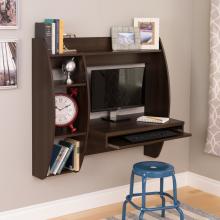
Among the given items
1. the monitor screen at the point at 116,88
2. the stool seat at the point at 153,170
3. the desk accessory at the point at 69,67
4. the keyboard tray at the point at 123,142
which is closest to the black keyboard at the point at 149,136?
the keyboard tray at the point at 123,142

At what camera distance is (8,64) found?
3564 millimetres

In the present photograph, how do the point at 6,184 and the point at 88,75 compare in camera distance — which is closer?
the point at 6,184

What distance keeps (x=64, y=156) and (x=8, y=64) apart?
73 centimetres

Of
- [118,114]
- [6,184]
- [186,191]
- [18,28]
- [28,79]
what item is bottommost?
[186,191]

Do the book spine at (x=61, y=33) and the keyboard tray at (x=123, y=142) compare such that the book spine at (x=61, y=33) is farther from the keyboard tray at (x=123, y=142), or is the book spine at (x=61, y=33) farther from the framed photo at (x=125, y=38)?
the keyboard tray at (x=123, y=142)

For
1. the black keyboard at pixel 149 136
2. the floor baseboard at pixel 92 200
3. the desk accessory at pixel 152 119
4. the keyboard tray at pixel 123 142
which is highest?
the desk accessory at pixel 152 119

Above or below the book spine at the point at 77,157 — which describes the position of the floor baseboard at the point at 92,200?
below

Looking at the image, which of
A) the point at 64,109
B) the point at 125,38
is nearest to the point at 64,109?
the point at 64,109

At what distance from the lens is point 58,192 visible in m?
3.99

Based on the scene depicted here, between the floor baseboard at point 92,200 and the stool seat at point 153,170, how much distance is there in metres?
0.53

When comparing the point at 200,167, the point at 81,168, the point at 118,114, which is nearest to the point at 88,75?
the point at 118,114

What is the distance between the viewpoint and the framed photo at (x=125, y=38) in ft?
13.2

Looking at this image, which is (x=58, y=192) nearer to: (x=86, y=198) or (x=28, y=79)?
(x=86, y=198)

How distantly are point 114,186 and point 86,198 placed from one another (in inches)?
11.3
